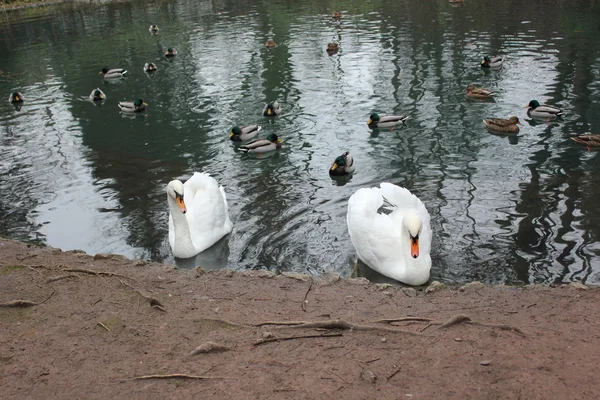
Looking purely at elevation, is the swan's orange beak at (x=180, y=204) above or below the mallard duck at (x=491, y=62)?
above

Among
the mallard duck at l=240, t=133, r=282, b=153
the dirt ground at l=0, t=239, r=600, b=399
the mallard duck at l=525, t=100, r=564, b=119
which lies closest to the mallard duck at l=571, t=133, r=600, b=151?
the mallard duck at l=525, t=100, r=564, b=119

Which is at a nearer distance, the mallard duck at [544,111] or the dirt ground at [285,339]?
the dirt ground at [285,339]

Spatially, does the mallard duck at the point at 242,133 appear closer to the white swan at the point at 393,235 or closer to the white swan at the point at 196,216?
the white swan at the point at 196,216

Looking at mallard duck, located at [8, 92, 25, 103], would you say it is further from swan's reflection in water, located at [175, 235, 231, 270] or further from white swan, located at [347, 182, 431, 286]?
white swan, located at [347, 182, 431, 286]

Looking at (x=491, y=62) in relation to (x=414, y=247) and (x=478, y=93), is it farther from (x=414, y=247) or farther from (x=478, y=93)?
(x=414, y=247)

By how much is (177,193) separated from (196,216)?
2.06ft

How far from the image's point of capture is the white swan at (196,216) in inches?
359

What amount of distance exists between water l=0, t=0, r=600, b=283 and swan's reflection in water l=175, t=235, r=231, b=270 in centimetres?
3

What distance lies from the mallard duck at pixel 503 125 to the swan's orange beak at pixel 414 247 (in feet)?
22.1

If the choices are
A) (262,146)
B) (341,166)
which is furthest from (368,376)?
(262,146)

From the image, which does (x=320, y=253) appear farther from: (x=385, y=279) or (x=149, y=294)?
(x=149, y=294)

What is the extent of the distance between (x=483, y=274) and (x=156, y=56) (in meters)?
20.5

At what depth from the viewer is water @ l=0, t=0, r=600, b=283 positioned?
360 inches

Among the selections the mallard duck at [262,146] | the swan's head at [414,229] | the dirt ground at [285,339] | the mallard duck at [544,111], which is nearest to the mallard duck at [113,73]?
the mallard duck at [262,146]
